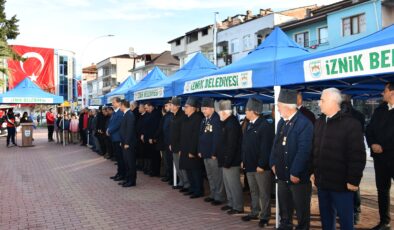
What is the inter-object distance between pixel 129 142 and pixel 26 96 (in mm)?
12483

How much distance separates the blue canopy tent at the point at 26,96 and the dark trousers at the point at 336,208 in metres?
17.4

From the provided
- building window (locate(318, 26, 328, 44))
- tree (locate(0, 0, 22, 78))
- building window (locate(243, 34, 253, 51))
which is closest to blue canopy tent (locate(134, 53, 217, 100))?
tree (locate(0, 0, 22, 78))

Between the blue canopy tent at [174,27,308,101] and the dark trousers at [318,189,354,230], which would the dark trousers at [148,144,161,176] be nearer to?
the blue canopy tent at [174,27,308,101]

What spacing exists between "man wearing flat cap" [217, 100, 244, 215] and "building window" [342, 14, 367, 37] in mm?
27724

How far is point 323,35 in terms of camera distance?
3422cm

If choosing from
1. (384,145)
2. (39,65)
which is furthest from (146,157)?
(39,65)

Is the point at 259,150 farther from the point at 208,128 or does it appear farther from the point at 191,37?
the point at 191,37

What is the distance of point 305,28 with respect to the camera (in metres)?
35.8

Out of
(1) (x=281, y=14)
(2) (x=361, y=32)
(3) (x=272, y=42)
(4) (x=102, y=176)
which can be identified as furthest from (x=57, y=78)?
(3) (x=272, y=42)

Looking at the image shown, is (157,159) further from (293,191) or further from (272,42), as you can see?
(293,191)

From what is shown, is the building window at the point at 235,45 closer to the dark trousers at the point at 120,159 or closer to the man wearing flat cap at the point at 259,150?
the dark trousers at the point at 120,159

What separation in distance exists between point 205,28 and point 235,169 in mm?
47556

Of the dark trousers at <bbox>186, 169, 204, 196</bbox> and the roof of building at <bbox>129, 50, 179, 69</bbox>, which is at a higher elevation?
the roof of building at <bbox>129, 50, 179, 69</bbox>

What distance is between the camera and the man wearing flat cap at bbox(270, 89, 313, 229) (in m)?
4.73
